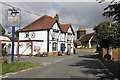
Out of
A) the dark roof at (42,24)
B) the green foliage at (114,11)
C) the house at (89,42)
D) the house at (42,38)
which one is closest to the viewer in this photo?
the green foliage at (114,11)

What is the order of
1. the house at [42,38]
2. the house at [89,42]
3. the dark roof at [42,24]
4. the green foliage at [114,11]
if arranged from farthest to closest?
the house at [89,42] → the dark roof at [42,24] → the house at [42,38] → the green foliage at [114,11]

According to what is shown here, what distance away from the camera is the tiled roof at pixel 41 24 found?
54.9m

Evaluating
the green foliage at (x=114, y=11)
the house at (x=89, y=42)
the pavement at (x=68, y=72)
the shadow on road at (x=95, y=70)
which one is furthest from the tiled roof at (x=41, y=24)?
the house at (x=89, y=42)

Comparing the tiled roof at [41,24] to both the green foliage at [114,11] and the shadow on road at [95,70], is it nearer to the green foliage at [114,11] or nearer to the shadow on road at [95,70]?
the shadow on road at [95,70]

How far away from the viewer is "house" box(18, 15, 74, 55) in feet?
165

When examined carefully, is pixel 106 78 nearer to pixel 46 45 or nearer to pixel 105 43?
pixel 105 43

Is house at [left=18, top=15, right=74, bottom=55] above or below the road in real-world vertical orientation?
above

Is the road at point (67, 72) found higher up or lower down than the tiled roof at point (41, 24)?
lower down

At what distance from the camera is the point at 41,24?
5688 cm

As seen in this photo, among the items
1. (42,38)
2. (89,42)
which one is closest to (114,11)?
(42,38)

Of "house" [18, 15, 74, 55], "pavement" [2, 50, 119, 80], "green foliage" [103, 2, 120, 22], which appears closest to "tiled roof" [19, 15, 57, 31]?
"house" [18, 15, 74, 55]

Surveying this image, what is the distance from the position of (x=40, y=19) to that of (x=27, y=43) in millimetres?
11817

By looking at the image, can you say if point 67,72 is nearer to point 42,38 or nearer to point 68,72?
point 68,72

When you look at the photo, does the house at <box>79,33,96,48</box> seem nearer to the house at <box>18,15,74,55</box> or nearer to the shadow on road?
the house at <box>18,15,74,55</box>
